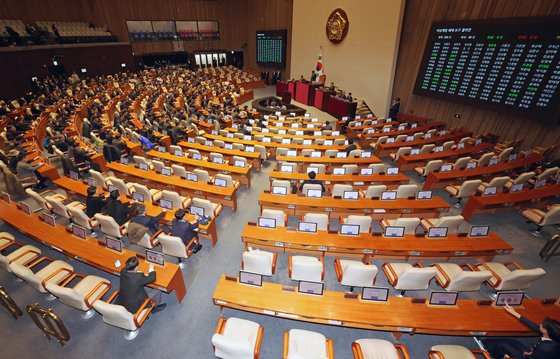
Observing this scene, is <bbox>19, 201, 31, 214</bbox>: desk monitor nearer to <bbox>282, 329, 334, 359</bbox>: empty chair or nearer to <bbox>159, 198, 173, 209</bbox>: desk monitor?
<bbox>159, 198, 173, 209</bbox>: desk monitor

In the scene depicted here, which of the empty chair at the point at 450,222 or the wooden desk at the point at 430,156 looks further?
the wooden desk at the point at 430,156

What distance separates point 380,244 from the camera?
6008 mm

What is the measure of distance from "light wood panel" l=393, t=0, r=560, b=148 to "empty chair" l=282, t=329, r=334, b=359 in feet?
41.8

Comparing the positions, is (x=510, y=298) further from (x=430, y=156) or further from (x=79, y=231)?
(x=79, y=231)

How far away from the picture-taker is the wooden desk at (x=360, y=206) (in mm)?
7406

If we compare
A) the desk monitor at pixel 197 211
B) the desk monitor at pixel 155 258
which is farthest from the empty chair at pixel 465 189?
the desk monitor at pixel 155 258

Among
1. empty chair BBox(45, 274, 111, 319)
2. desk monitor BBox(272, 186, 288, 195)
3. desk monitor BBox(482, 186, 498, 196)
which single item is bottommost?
empty chair BBox(45, 274, 111, 319)

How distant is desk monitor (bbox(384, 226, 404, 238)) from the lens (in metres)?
6.11

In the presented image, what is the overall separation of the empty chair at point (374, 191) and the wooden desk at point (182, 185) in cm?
411

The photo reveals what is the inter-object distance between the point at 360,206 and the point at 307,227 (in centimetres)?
198

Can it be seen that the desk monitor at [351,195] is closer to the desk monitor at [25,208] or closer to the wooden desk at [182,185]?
the wooden desk at [182,185]

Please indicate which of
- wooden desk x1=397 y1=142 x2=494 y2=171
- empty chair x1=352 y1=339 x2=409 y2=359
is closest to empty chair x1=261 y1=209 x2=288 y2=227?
empty chair x1=352 y1=339 x2=409 y2=359

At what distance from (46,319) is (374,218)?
787 cm

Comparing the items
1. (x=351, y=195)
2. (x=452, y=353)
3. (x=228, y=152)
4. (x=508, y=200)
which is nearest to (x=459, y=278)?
(x=452, y=353)
